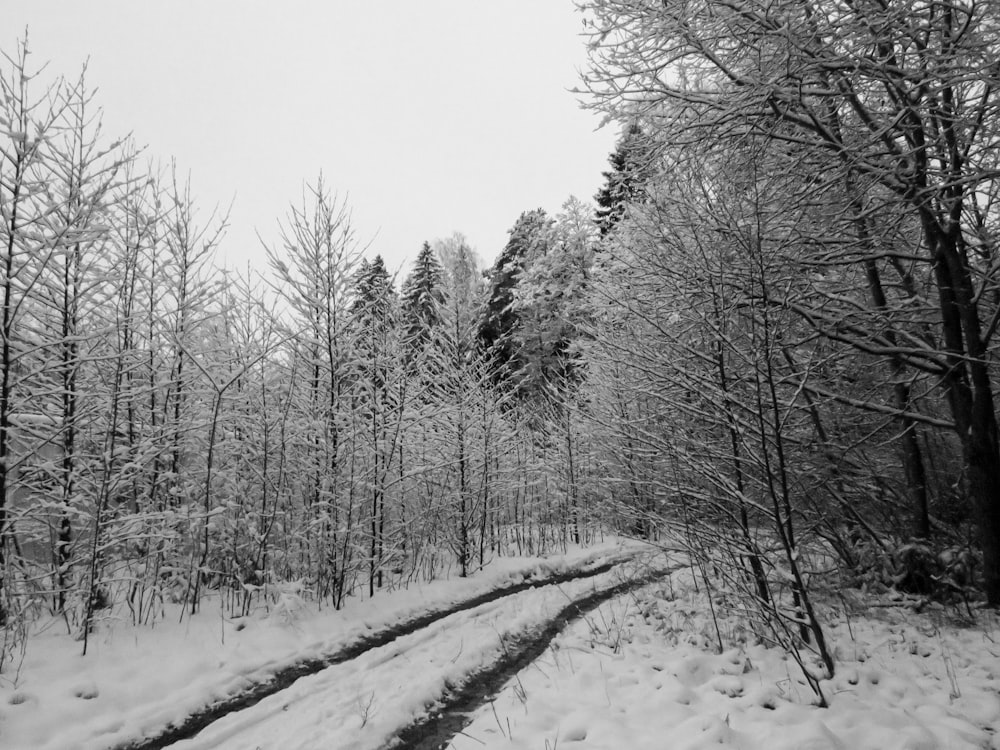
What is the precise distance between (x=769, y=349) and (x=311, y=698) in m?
5.47

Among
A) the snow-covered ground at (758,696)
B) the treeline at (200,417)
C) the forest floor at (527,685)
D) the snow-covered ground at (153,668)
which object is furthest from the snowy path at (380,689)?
the treeline at (200,417)

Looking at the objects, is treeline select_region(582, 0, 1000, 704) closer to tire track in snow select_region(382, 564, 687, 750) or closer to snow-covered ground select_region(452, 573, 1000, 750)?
snow-covered ground select_region(452, 573, 1000, 750)

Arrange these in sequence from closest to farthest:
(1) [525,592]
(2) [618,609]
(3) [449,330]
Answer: (2) [618,609] → (1) [525,592] → (3) [449,330]

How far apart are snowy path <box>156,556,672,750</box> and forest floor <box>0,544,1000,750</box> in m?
0.02

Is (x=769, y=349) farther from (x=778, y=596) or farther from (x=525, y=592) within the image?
(x=525, y=592)

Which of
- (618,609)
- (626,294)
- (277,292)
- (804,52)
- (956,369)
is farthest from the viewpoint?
(277,292)

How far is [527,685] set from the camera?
5.02 meters

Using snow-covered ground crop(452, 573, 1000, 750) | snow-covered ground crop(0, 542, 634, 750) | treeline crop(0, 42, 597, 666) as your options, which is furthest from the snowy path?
treeline crop(0, 42, 597, 666)

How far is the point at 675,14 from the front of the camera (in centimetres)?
477

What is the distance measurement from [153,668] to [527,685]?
4.01m

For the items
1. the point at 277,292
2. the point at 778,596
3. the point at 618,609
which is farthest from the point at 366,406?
the point at 778,596

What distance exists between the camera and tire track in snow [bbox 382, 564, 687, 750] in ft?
13.3

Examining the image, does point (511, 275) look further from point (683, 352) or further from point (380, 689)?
point (380, 689)

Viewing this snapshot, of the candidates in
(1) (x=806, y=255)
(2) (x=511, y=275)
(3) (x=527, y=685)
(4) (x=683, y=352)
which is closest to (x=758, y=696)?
(3) (x=527, y=685)
